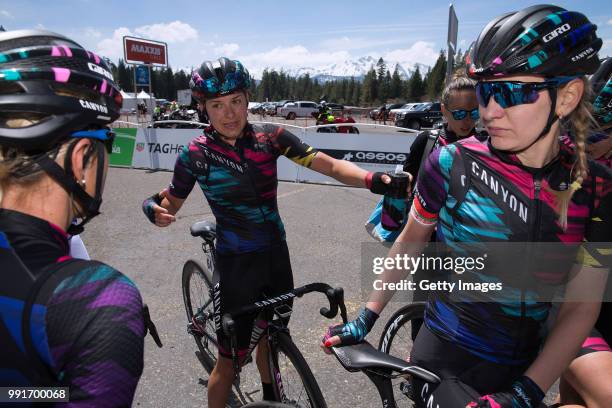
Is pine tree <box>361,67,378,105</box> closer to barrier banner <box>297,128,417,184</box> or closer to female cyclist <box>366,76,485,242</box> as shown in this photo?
barrier banner <box>297,128,417,184</box>

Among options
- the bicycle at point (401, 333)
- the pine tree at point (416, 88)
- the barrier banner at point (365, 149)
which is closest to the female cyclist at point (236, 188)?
the bicycle at point (401, 333)

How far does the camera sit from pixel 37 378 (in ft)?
2.96

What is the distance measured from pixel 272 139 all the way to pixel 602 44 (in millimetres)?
1860

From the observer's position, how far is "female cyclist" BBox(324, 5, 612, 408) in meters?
1.48

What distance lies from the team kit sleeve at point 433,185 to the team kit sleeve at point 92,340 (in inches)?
49.3

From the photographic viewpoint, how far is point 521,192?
150 cm

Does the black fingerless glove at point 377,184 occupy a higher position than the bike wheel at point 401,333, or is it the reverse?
the black fingerless glove at point 377,184

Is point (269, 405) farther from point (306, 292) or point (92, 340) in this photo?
point (92, 340)

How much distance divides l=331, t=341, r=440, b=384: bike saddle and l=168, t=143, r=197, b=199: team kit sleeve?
160 centimetres

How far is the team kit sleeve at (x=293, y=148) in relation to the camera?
267cm

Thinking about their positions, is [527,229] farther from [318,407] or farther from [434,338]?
[318,407]

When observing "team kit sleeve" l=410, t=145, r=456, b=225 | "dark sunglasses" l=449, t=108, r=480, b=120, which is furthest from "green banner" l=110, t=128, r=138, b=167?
"team kit sleeve" l=410, t=145, r=456, b=225

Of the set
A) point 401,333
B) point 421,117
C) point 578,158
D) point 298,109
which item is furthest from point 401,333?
point 298,109

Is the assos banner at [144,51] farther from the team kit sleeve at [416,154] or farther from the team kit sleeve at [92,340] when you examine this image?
the team kit sleeve at [92,340]
